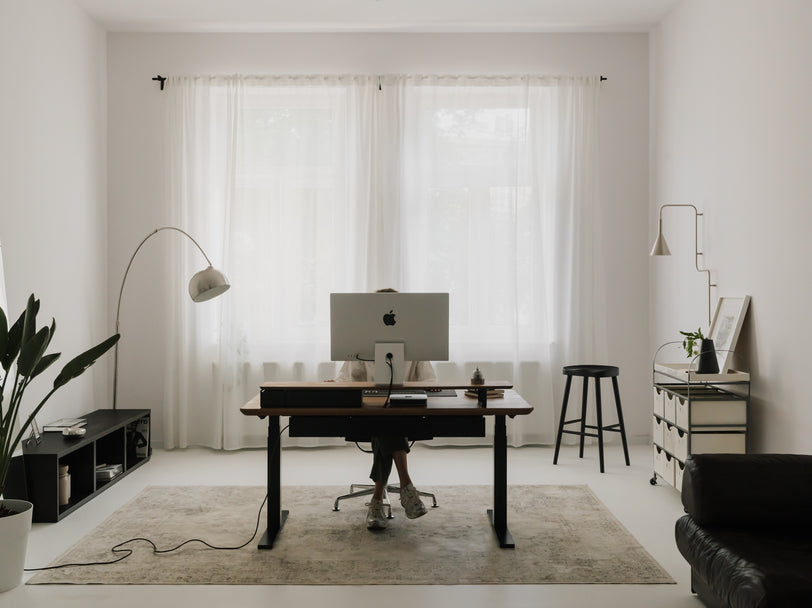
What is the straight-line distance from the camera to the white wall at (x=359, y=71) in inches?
215

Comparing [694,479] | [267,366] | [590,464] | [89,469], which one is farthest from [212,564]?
[590,464]

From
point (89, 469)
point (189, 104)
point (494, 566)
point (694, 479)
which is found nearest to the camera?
point (694, 479)

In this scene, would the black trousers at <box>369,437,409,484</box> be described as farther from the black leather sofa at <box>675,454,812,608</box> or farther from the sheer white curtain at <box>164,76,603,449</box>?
the sheer white curtain at <box>164,76,603,449</box>

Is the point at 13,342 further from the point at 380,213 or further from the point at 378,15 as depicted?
the point at 378,15

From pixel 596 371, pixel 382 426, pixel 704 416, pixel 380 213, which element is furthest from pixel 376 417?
pixel 380 213

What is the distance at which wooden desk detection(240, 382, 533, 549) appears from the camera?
3223 mm

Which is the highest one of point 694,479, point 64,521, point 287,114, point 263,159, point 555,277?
point 287,114

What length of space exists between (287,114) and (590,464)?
3495 mm

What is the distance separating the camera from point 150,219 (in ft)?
18.0

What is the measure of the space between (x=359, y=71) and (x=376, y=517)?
3528 mm

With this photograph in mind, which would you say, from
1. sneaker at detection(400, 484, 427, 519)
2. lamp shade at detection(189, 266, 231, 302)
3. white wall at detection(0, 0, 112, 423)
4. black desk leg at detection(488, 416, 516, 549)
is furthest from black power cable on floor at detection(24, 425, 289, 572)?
white wall at detection(0, 0, 112, 423)

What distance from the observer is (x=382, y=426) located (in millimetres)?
3350

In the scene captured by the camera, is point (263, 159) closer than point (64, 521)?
No

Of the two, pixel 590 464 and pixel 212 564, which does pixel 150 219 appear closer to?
pixel 212 564
